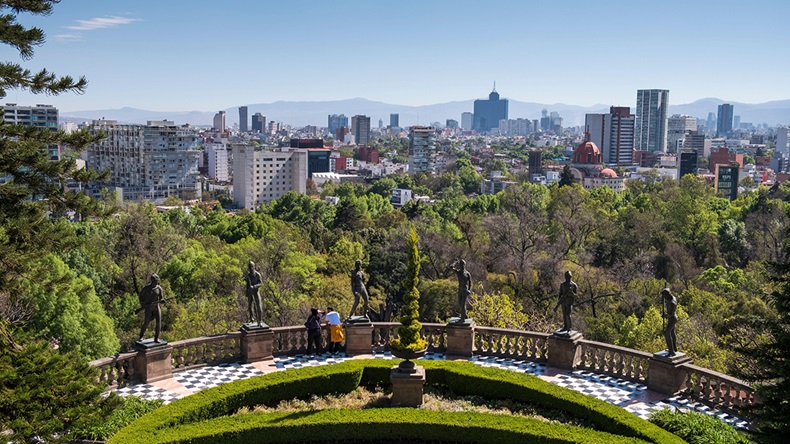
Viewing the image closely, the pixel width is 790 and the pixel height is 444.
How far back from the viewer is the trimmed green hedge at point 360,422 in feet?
50.7

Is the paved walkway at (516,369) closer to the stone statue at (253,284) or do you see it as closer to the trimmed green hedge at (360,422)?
the stone statue at (253,284)

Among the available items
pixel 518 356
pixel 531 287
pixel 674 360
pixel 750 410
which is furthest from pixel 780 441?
pixel 531 287

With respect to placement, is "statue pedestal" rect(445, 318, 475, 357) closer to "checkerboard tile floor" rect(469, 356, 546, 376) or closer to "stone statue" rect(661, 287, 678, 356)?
"checkerboard tile floor" rect(469, 356, 546, 376)

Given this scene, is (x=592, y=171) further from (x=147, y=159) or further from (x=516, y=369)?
(x=516, y=369)

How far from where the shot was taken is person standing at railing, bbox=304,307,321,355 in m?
22.5

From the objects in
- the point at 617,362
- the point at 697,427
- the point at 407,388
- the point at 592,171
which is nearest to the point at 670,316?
the point at 617,362

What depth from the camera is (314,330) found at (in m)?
22.6

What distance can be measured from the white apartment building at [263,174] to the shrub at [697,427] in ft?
458

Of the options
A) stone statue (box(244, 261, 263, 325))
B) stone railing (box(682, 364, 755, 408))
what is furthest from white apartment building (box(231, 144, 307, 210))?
stone railing (box(682, 364, 755, 408))

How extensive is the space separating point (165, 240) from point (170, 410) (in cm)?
3282

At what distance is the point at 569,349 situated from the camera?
2131 cm

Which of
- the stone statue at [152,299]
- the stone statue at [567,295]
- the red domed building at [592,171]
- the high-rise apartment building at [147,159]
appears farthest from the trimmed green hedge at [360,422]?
the red domed building at [592,171]

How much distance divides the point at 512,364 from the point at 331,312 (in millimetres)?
5869

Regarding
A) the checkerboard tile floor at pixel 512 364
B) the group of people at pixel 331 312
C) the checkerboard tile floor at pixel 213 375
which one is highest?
the group of people at pixel 331 312
